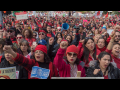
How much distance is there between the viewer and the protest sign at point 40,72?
5.51ft

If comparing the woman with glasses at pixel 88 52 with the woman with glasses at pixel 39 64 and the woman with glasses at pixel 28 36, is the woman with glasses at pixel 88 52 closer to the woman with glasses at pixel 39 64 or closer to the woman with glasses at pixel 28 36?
the woman with glasses at pixel 39 64

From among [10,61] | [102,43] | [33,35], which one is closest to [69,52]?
[10,61]

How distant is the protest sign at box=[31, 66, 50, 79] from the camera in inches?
66.1

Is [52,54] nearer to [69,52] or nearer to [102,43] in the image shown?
[69,52]

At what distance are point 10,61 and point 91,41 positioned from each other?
1.81 m

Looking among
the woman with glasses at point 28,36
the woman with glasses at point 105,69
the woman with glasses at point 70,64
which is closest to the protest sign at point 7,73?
the woman with glasses at point 70,64

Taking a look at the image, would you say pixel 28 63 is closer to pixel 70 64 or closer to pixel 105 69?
pixel 70 64

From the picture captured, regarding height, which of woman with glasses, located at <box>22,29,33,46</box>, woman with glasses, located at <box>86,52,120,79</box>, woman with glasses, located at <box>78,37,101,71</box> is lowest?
woman with glasses, located at <box>86,52,120,79</box>

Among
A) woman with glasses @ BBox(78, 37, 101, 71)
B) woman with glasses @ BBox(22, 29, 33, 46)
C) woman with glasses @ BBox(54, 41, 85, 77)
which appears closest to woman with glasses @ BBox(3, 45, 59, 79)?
woman with glasses @ BBox(54, 41, 85, 77)

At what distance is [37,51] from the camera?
1951mm

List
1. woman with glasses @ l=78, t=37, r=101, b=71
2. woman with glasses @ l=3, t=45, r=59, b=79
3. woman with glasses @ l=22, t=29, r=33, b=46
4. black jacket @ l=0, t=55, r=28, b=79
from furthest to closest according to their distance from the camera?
woman with glasses @ l=22, t=29, r=33, b=46 < woman with glasses @ l=78, t=37, r=101, b=71 < black jacket @ l=0, t=55, r=28, b=79 < woman with glasses @ l=3, t=45, r=59, b=79

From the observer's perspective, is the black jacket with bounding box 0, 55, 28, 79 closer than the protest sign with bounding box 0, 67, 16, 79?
No

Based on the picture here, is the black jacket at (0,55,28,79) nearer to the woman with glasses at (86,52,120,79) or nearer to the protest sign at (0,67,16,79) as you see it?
the protest sign at (0,67,16,79)

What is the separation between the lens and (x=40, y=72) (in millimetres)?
1725
